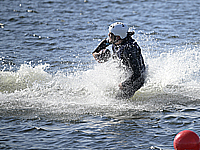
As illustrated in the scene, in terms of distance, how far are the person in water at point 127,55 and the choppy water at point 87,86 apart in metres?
0.35

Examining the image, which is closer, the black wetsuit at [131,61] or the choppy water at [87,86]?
the choppy water at [87,86]

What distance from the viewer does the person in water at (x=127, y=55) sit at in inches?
322

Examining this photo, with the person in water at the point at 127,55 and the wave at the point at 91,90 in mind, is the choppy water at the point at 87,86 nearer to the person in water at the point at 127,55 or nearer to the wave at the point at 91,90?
the wave at the point at 91,90

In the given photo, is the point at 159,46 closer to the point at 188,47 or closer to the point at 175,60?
the point at 188,47

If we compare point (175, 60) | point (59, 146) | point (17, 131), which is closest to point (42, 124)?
point (17, 131)

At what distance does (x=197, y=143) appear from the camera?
5609mm

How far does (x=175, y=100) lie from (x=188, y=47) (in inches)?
204

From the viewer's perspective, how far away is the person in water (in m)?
8.18

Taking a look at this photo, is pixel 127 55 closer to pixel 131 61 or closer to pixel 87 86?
pixel 131 61

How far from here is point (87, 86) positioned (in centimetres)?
971

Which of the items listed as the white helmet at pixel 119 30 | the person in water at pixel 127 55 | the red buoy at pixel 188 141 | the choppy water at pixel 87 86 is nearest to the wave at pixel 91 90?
the choppy water at pixel 87 86

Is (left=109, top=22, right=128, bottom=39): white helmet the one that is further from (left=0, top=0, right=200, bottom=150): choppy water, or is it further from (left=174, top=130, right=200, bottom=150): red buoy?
(left=174, top=130, right=200, bottom=150): red buoy

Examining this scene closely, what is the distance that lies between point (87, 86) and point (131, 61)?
1.96 metres

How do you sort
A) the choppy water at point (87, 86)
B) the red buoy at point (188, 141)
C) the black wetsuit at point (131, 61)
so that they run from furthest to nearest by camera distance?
the black wetsuit at point (131, 61)
the choppy water at point (87, 86)
the red buoy at point (188, 141)
